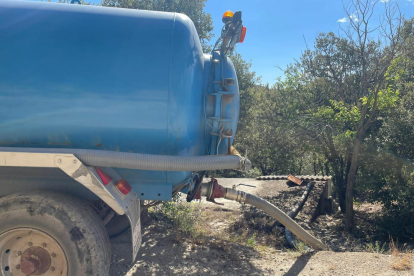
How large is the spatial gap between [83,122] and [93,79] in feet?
1.33

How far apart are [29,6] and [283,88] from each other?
10007mm

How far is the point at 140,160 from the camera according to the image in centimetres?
262

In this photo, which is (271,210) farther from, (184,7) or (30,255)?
(184,7)

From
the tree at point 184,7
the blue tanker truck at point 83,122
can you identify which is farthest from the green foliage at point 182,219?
the tree at point 184,7

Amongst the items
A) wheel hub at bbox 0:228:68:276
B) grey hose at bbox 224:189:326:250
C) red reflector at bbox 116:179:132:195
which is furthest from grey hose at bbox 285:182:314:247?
wheel hub at bbox 0:228:68:276

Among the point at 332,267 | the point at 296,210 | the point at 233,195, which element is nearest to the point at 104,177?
the point at 233,195

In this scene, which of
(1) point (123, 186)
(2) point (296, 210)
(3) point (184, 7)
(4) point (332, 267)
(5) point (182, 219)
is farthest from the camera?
(3) point (184, 7)

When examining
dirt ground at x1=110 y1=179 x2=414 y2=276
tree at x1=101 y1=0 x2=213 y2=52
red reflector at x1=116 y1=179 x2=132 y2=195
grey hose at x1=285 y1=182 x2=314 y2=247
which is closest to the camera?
red reflector at x1=116 y1=179 x2=132 y2=195

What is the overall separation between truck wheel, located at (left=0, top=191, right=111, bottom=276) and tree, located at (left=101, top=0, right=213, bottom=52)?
24.9ft

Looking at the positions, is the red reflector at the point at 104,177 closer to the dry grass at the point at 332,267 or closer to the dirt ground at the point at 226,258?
the dirt ground at the point at 226,258

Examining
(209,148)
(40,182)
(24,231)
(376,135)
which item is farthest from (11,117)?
(376,135)

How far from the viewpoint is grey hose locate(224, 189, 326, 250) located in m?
3.90

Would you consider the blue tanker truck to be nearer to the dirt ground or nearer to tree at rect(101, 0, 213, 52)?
the dirt ground

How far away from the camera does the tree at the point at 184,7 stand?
29.6 ft
